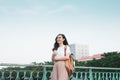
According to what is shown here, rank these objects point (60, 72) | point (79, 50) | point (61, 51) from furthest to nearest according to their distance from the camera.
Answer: point (79, 50)
point (61, 51)
point (60, 72)

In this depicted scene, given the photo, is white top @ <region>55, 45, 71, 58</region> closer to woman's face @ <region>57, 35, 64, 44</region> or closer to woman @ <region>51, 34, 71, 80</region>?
woman @ <region>51, 34, 71, 80</region>

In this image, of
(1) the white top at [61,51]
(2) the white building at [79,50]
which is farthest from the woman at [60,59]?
(2) the white building at [79,50]

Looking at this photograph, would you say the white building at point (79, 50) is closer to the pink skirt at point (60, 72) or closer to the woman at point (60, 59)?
the woman at point (60, 59)

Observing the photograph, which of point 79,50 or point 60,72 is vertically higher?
point 79,50

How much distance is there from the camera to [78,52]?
15875 cm

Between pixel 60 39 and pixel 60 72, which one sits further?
pixel 60 39

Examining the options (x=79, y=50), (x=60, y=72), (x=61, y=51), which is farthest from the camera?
(x=79, y=50)

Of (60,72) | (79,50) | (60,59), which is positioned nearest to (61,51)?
(60,59)

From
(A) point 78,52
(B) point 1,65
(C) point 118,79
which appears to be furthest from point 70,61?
(A) point 78,52

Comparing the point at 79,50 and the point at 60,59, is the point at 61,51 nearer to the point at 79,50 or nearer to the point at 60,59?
the point at 60,59

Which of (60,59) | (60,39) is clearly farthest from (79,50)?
(60,59)

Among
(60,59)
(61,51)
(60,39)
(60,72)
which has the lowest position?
(60,72)

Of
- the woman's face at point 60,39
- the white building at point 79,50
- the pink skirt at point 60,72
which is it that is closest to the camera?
the pink skirt at point 60,72

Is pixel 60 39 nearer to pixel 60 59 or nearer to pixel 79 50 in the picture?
pixel 60 59
